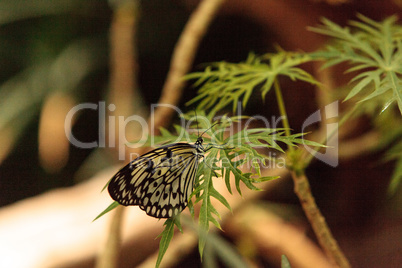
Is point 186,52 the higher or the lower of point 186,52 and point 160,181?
the higher

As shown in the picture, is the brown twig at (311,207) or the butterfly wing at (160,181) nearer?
the butterfly wing at (160,181)

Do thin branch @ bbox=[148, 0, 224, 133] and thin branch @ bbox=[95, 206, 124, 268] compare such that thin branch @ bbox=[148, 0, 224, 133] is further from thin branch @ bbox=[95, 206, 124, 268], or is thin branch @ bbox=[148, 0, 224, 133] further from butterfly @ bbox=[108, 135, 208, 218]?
butterfly @ bbox=[108, 135, 208, 218]

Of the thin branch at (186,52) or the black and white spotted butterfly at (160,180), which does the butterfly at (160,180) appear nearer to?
the black and white spotted butterfly at (160,180)

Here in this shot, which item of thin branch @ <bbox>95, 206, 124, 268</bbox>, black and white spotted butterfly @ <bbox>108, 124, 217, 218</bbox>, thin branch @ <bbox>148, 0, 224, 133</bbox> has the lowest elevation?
thin branch @ <bbox>95, 206, 124, 268</bbox>

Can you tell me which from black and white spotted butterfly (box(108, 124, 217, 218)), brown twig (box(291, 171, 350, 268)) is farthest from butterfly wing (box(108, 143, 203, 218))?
brown twig (box(291, 171, 350, 268))

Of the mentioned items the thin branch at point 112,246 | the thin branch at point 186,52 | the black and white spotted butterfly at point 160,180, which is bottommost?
the thin branch at point 112,246

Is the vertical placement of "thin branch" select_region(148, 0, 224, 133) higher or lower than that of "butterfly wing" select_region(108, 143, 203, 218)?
higher

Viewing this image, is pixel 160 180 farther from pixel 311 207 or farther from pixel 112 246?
pixel 112 246

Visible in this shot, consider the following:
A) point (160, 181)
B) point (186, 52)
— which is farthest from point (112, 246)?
point (186, 52)

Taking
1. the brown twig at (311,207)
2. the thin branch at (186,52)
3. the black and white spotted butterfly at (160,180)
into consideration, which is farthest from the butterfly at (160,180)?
the thin branch at (186,52)
